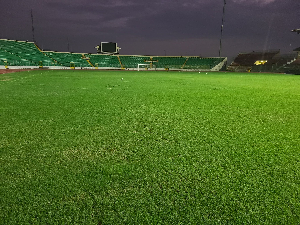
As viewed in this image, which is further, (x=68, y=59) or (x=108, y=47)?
(x=108, y=47)

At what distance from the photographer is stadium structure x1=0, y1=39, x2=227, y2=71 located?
29.8 meters

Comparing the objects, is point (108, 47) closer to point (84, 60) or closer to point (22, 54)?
point (84, 60)

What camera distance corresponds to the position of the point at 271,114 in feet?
12.3

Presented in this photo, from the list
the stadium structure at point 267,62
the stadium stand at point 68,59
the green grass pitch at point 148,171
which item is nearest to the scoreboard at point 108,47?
the stadium stand at point 68,59

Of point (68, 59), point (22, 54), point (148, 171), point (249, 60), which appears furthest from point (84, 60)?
point (148, 171)

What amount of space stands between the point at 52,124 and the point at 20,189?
5.46 feet

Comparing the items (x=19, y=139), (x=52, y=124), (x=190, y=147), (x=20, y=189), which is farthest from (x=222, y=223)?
(x=52, y=124)

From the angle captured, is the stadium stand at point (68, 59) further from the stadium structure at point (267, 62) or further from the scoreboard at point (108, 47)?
the stadium structure at point (267, 62)

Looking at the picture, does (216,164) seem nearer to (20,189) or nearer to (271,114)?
(20,189)

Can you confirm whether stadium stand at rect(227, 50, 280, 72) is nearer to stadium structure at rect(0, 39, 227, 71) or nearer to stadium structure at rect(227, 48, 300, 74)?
stadium structure at rect(227, 48, 300, 74)

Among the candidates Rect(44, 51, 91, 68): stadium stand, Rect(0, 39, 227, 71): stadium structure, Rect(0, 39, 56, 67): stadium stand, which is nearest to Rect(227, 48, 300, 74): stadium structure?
Rect(0, 39, 227, 71): stadium structure

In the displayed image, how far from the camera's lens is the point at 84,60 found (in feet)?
137

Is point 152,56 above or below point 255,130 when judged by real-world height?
above

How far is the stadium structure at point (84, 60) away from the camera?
2981 cm
